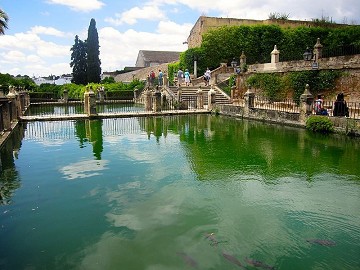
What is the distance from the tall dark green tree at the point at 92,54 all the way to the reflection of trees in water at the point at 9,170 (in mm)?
40469

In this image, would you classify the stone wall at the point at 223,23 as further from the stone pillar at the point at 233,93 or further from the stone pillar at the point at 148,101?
the stone pillar at the point at 148,101

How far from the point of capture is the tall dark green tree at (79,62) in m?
54.9

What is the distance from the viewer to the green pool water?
16.6ft

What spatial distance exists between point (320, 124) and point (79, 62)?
4688cm

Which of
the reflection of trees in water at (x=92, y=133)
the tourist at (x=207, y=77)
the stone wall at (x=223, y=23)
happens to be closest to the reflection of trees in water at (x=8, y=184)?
the reflection of trees in water at (x=92, y=133)

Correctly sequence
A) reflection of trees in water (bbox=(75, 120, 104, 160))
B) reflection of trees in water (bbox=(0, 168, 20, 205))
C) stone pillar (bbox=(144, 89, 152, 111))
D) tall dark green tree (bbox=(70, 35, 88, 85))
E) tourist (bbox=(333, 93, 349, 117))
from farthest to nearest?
tall dark green tree (bbox=(70, 35, 88, 85)) → stone pillar (bbox=(144, 89, 152, 111)) → tourist (bbox=(333, 93, 349, 117)) → reflection of trees in water (bbox=(75, 120, 104, 160)) → reflection of trees in water (bbox=(0, 168, 20, 205))

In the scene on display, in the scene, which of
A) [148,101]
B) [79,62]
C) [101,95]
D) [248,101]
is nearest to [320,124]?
[248,101]

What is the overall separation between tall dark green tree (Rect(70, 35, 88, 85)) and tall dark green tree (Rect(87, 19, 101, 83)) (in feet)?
5.34

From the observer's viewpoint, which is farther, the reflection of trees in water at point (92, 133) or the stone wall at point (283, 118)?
the stone wall at point (283, 118)

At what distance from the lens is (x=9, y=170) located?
9664 mm

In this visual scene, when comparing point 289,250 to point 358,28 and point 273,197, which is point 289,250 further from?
point 358,28

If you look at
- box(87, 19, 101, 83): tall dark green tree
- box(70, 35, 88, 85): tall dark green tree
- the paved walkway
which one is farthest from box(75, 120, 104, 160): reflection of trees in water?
box(70, 35, 88, 85): tall dark green tree

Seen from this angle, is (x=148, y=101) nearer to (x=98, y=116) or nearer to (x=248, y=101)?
(x=98, y=116)

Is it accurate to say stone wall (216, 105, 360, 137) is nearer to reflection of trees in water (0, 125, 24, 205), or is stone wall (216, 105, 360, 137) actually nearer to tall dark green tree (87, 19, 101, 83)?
reflection of trees in water (0, 125, 24, 205)
